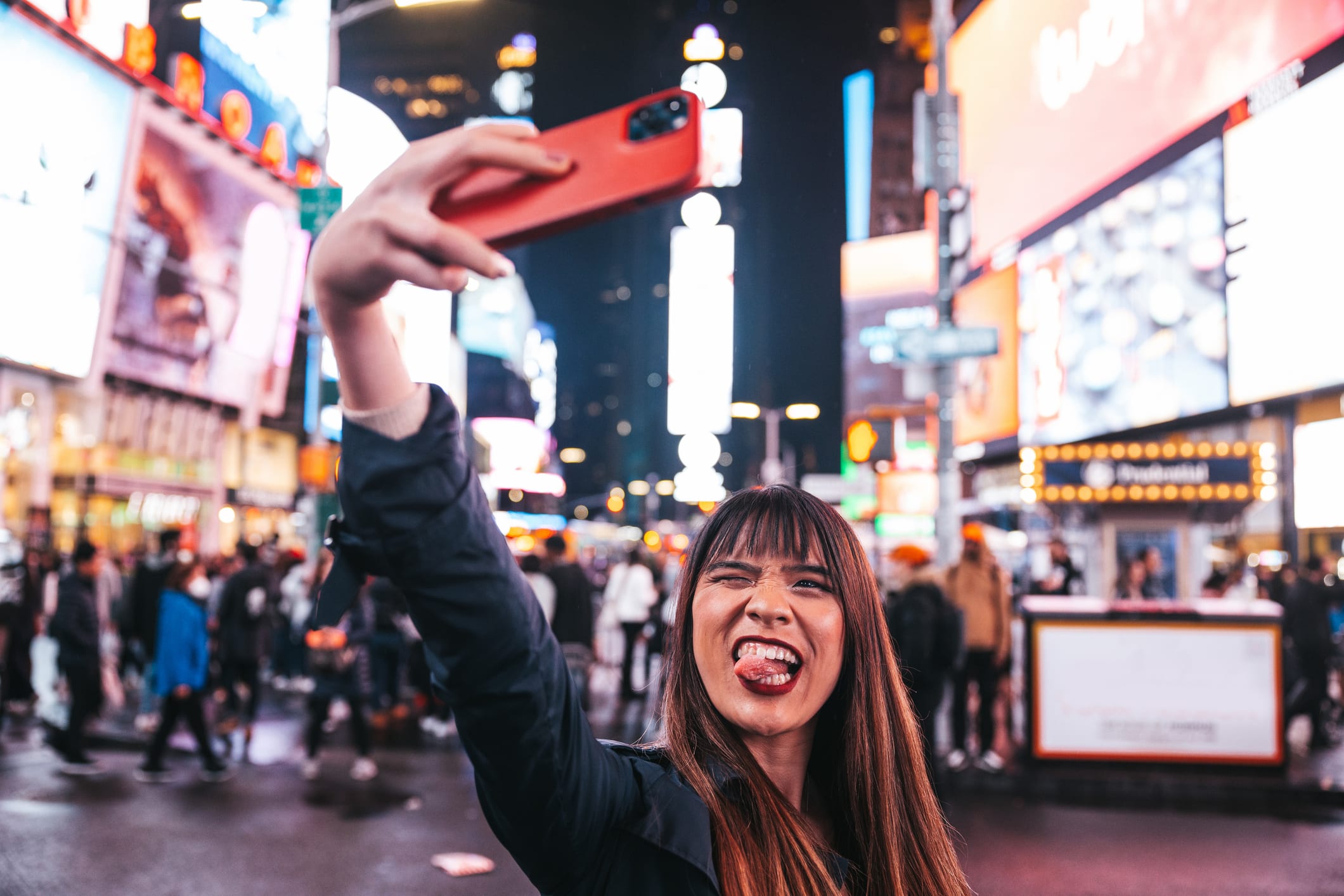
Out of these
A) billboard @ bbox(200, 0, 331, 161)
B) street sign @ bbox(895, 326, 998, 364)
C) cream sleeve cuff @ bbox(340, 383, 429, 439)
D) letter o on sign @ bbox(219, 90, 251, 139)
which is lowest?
cream sleeve cuff @ bbox(340, 383, 429, 439)

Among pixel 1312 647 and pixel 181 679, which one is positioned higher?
pixel 1312 647

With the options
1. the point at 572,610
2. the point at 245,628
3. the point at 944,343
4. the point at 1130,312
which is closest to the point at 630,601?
the point at 572,610

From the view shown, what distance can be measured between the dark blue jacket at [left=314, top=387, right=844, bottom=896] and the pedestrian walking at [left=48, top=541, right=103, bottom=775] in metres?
8.99

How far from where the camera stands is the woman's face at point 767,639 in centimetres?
172

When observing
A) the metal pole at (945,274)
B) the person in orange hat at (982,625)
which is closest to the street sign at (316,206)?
the metal pole at (945,274)

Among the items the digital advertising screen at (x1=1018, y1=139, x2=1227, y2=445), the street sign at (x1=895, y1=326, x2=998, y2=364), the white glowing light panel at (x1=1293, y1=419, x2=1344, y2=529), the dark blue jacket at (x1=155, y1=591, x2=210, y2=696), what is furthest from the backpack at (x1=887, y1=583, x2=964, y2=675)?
the digital advertising screen at (x1=1018, y1=139, x2=1227, y2=445)

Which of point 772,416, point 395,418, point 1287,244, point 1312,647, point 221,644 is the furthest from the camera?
point 772,416

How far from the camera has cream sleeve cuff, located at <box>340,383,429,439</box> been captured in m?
1.08

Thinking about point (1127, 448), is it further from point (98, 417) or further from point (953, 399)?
point (98, 417)

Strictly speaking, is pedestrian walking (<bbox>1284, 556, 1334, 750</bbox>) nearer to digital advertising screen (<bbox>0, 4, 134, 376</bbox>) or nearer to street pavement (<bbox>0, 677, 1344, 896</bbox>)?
street pavement (<bbox>0, 677, 1344, 896</bbox>)

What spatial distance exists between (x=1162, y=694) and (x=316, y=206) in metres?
9.00

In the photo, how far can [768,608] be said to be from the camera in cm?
173

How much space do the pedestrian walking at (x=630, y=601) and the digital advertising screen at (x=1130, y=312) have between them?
14.5m

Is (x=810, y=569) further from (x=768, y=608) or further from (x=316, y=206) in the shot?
(x=316, y=206)
